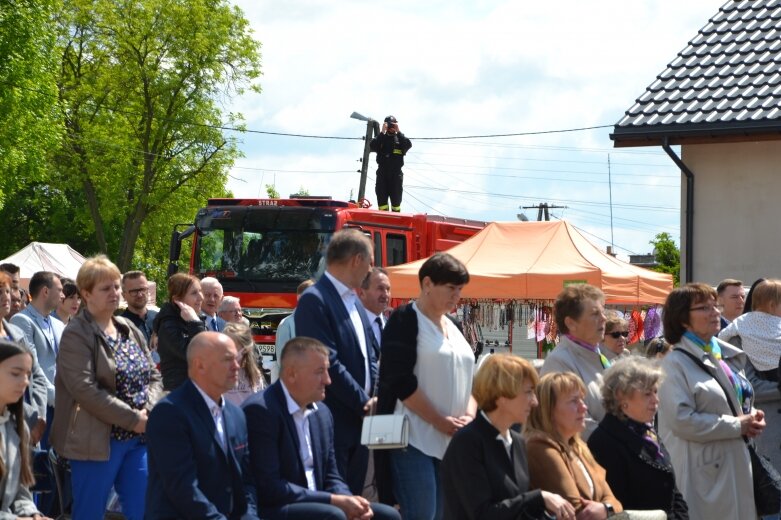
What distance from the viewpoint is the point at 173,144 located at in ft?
151

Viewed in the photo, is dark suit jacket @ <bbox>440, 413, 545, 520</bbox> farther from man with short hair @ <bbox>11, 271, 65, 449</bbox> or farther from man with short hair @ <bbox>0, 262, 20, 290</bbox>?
man with short hair @ <bbox>0, 262, 20, 290</bbox>

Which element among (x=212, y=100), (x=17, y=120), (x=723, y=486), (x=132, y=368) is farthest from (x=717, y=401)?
(x=212, y=100)

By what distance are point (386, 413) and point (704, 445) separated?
2.06 meters

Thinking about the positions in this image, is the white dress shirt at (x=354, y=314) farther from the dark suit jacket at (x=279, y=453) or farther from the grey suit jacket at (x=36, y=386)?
the grey suit jacket at (x=36, y=386)

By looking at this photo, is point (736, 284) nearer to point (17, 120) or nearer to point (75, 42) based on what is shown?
point (17, 120)

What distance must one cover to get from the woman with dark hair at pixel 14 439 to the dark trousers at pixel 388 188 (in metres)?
16.0

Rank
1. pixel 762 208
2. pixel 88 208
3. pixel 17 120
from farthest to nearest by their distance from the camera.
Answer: pixel 88 208, pixel 17 120, pixel 762 208

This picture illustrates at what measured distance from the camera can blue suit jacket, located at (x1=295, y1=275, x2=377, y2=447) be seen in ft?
22.7

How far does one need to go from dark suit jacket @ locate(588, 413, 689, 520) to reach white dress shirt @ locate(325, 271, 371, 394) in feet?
4.74

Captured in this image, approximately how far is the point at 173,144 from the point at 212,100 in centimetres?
221

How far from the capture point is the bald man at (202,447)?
19.5ft

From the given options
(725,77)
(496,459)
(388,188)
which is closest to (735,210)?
(725,77)

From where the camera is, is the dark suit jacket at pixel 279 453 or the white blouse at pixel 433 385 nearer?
the dark suit jacket at pixel 279 453

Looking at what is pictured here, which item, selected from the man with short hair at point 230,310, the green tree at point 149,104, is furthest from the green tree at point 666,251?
the man with short hair at point 230,310
